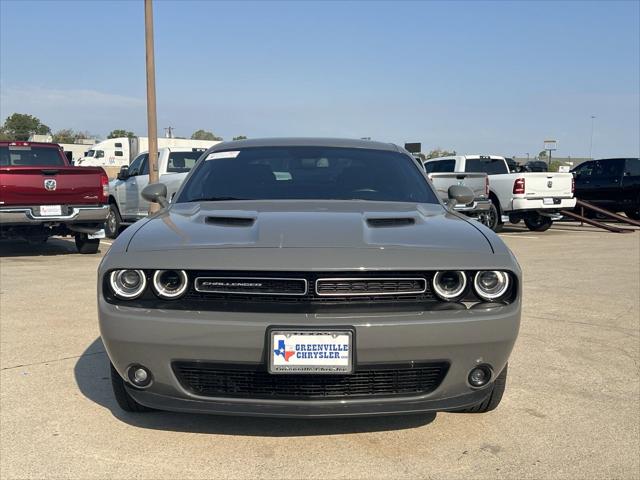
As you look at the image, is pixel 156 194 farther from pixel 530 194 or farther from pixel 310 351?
pixel 530 194

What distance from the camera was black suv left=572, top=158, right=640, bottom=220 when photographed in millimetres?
18141

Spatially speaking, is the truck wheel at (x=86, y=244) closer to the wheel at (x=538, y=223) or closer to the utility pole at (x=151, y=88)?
the utility pole at (x=151, y=88)

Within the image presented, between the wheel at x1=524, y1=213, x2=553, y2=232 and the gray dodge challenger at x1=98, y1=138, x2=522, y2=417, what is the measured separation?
14.0 meters

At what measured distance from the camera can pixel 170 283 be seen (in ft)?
9.48

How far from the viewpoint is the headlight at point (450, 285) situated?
286 cm

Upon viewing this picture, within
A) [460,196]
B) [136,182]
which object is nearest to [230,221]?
[460,196]

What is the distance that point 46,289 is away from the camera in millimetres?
7160

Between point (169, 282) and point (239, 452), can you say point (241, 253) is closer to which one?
point (169, 282)

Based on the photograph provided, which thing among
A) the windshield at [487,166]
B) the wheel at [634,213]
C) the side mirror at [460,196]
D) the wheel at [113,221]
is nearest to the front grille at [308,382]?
the side mirror at [460,196]

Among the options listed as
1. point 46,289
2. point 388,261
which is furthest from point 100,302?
point 46,289

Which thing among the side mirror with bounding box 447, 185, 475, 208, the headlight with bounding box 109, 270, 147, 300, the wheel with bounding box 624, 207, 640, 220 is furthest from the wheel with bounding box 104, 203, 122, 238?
the wheel with bounding box 624, 207, 640, 220

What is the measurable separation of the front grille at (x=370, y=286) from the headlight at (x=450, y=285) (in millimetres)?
68

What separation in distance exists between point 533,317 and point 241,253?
13.1 ft

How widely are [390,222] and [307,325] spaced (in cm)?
90
